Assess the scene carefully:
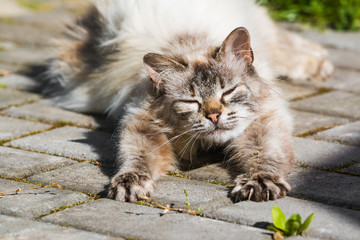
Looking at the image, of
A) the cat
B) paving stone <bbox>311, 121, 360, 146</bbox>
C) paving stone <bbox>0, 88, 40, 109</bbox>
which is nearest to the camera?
the cat

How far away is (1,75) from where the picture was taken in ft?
17.7

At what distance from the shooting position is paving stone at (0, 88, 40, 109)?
4.55 metres

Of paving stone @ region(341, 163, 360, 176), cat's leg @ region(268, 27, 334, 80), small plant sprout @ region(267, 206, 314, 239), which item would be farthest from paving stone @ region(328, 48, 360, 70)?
small plant sprout @ region(267, 206, 314, 239)

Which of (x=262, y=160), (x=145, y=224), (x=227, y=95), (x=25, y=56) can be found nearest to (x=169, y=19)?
(x=227, y=95)

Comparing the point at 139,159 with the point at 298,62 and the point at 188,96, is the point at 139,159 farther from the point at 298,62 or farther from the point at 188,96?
the point at 298,62

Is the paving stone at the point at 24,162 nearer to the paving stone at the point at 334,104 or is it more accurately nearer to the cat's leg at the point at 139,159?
the cat's leg at the point at 139,159

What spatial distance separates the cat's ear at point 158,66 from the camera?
326 centimetres

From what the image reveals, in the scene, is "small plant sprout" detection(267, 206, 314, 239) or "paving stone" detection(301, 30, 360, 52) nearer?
"small plant sprout" detection(267, 206, 314, 239)

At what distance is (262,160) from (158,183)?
60cm

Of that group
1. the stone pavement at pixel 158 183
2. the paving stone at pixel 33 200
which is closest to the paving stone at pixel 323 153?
the stone pavement at pixel 158 183

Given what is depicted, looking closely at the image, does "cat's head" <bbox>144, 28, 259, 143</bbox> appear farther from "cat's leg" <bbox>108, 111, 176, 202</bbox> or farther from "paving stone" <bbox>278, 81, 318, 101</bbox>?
"paving stone" <bbox>278, 81, 318, 101</bbox>

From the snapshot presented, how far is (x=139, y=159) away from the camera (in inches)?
124

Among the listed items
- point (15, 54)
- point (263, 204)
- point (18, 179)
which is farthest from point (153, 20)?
point (15, 54)

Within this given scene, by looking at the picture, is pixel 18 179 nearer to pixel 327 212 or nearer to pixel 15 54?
pixel 327 212
